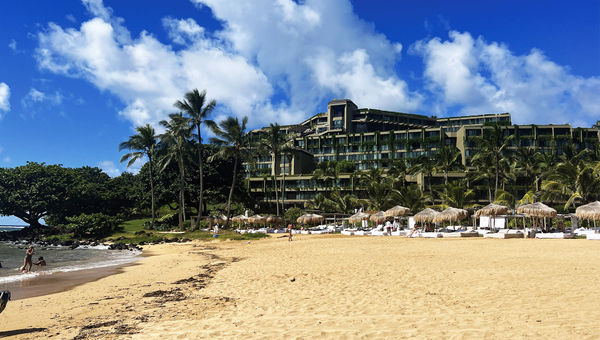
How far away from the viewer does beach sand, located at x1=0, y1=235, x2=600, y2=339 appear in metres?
6.55

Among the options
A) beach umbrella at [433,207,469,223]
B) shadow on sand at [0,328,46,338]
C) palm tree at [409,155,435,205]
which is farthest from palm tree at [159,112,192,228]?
palm tree at [409,155,435,205]

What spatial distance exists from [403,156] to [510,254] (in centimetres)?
6834

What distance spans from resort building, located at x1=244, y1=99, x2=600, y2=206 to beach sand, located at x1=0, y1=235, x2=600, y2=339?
52154 millimetres

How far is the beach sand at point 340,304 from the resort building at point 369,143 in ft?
171

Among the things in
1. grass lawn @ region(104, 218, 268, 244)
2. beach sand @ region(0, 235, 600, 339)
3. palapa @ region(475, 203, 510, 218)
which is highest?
palapa @ region(475, 203, 510, 218)

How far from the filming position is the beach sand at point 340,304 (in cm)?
655

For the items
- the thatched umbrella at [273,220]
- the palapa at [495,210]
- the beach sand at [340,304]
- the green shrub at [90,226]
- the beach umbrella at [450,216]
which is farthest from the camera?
the green shrub at [90,226]

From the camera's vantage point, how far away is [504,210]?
3038 cm

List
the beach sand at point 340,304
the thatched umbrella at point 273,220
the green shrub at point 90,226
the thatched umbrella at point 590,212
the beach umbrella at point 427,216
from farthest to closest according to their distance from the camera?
the green shrub at point 90,226 < the thatched umbrella at point 273,220 < the beach umbrella at point 427,216 < the thatched umbrella at point 590,212 < the beach sand at point 340,304

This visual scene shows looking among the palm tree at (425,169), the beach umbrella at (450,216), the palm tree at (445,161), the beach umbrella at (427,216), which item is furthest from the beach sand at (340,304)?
the palm tree at (425,169)

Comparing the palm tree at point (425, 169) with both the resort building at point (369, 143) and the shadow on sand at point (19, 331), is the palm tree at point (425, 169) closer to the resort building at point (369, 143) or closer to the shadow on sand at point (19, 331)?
the resort building at point (369, 143)

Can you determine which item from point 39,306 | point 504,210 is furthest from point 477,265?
point 504,210

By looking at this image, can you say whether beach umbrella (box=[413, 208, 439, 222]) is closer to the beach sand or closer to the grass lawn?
the grass lawn

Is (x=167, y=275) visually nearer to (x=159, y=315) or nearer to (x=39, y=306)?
(x=39, y=306)
